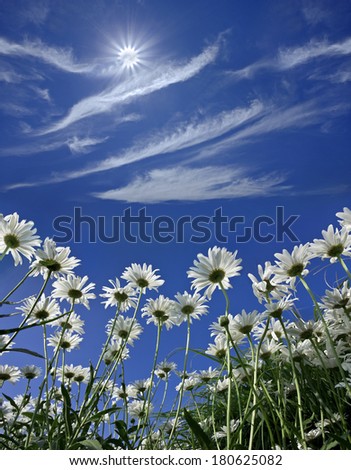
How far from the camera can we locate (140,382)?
372 cm

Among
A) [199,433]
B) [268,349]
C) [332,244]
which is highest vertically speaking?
[332,244]

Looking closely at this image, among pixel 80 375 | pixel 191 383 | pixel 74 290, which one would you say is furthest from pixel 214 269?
pixel 80 375

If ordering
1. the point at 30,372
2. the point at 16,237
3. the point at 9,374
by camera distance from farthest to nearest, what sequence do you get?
1. the point at 30,372
2. the point at 9,374
3. the point at 16,237

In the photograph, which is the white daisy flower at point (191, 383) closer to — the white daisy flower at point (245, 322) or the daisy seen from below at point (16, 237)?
the white daisy flower at point (245, 322)

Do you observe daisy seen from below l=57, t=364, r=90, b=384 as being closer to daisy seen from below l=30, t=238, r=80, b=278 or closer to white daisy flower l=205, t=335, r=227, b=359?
white daisy flower l=205, t=335, r=227, b=359

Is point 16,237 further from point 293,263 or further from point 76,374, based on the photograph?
point 76,374

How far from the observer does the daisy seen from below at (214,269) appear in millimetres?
2182

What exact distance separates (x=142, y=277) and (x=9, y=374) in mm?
1263

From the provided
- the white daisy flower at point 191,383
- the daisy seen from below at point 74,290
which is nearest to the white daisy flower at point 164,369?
the white daisy flower at point 191,383

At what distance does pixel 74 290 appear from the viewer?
2.66m
